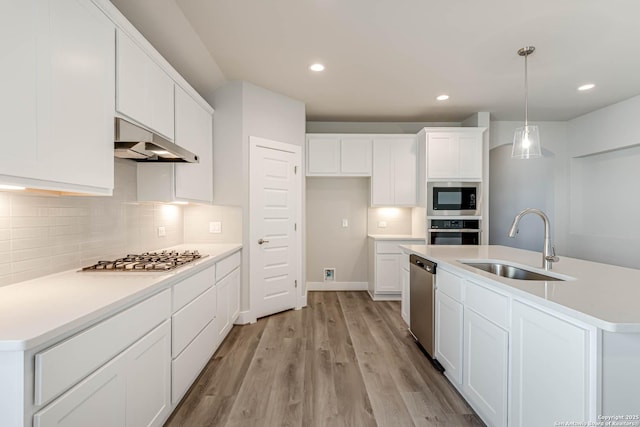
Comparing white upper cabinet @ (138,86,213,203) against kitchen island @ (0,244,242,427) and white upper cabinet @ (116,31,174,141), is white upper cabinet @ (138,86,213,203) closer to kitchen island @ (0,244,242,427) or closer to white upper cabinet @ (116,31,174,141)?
white upper cabinet @ (116,31,174,141)

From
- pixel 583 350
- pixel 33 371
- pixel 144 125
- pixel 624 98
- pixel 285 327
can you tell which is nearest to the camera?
pixel 33 371

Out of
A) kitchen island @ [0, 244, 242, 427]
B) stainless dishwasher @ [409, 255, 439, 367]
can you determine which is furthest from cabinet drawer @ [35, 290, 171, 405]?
stainless dishwasher @ [409, 255, 439, 367]

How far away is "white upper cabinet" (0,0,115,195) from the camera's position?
1.10 meters

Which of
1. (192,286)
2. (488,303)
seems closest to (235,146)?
(192,286)

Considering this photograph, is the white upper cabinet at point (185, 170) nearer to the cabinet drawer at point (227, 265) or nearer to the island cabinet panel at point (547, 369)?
the cabinet drawer at point (227, 265)

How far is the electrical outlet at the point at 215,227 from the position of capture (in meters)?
3.46

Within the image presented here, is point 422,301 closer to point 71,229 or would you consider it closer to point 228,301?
point 228,301

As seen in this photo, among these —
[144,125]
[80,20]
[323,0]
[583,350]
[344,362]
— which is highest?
[323,0]

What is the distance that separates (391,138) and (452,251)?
7.55 feet

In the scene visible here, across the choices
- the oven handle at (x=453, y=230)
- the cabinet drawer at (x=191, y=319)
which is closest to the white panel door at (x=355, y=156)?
the oven handle at (x=453, y=230)

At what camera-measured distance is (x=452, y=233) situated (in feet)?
13.9

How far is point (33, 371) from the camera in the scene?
0.90 meters

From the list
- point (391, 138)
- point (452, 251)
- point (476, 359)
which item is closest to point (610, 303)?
point (476, 359)

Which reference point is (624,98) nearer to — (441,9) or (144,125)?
(441,9)
